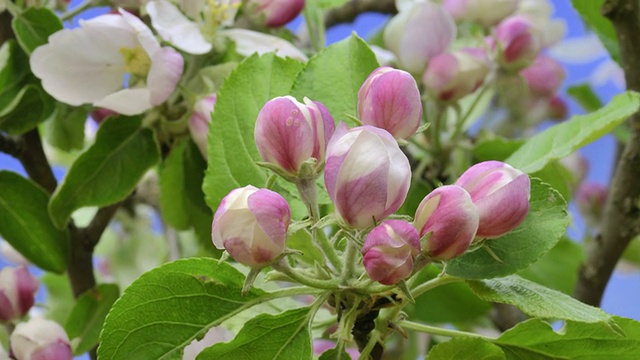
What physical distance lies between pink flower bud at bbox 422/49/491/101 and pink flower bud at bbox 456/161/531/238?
331mm

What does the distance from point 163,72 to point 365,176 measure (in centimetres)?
25

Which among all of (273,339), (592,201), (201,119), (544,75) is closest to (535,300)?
(273,339)

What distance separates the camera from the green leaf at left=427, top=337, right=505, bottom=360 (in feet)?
1.62

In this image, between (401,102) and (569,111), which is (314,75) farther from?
(569,111)

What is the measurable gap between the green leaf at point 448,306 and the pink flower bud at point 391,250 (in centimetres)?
34

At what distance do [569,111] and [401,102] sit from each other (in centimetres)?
112

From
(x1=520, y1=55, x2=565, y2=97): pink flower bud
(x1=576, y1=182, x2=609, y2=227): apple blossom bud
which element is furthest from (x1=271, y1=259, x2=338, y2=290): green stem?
(x1=576, y1=182, x2=609, y2=227): apple blossom bud

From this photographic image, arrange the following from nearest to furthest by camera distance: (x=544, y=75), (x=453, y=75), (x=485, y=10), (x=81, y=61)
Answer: (x=81, y=61)
(x=453, y=75)
(x=485, y=10)
(x=544, y=75)

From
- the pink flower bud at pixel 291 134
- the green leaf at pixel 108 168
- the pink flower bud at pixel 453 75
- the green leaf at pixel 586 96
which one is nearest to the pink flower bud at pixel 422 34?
the pink flower bud at pixel 453 75

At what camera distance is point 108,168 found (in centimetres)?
70

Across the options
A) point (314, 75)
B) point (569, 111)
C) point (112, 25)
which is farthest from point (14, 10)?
point (569, 111)

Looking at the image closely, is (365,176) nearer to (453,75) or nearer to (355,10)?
(453,75)

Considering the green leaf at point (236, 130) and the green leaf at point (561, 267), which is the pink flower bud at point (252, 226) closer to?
the green leaf at point (236, 130)

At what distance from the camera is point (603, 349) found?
485 mm
